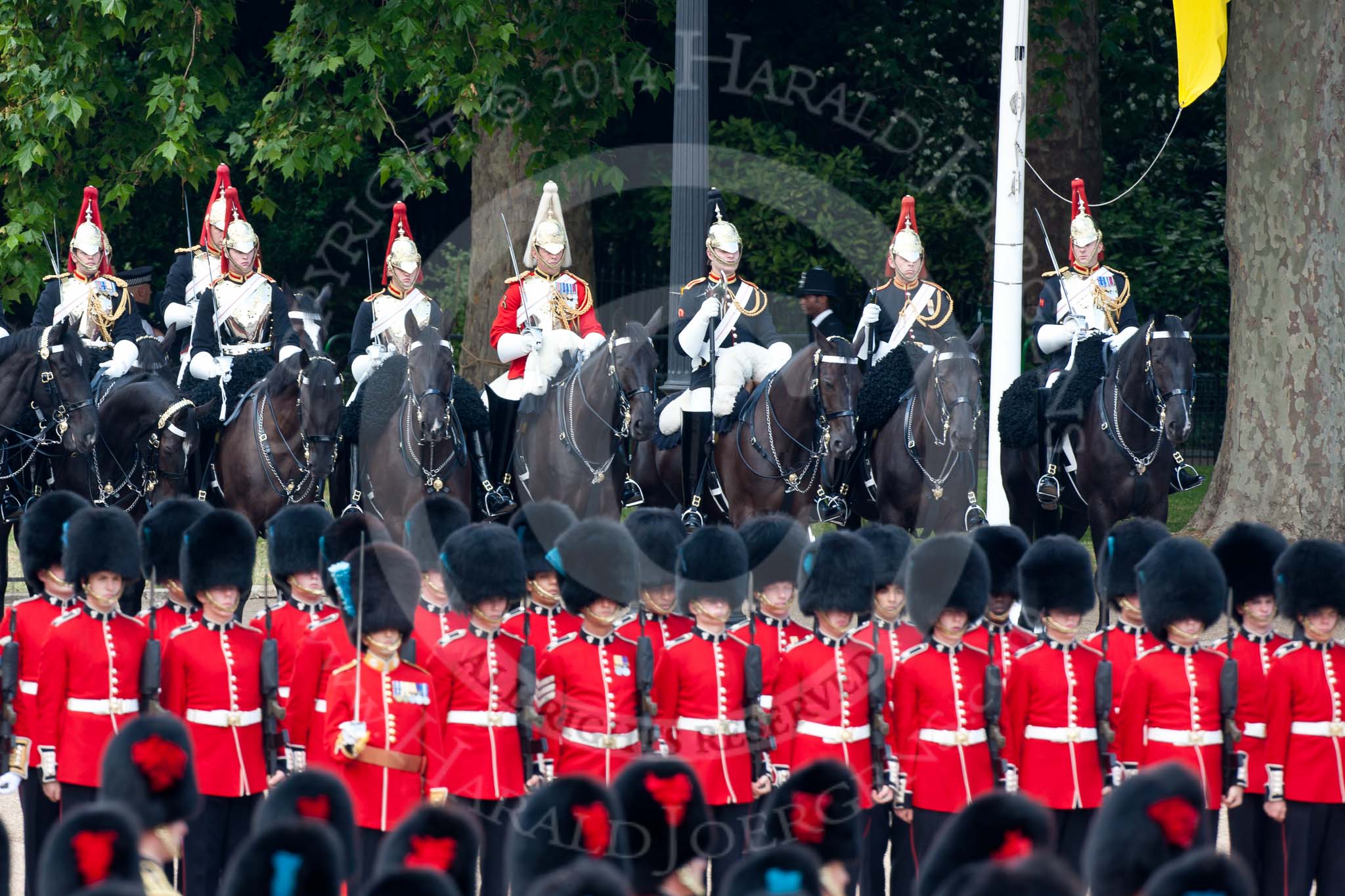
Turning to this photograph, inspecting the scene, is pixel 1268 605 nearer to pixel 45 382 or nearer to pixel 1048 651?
pixel 1048 651

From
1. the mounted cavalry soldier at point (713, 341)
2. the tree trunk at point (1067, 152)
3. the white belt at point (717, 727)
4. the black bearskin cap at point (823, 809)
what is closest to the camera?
the black bearskin cap at point (823, 809)

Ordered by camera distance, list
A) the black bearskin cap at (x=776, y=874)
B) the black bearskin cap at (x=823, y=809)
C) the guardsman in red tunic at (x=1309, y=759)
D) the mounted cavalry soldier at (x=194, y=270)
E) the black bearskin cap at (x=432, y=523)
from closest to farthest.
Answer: the black bearskin cap at (x=776, y=874) < the black bearskin cap at (x=823, y=809) < the guardsman in red tunic at (x=1309, y=759) < the black bearskin cap at (x=432, y=523) < the mounted cavalry soldier at (x=194, y=270)

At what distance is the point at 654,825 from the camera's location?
5621 mm

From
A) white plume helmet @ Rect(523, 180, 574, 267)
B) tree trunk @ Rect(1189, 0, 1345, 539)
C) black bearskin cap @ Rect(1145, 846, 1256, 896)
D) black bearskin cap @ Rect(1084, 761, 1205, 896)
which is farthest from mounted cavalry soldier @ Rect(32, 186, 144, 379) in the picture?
black bearskin cap @ Rect(1145, 846, 1256, 896)

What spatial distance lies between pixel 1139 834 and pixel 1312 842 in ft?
7.22

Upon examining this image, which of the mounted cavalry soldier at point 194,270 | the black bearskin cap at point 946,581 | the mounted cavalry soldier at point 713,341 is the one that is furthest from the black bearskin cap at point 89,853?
the mounted cavalry soldier at point 194,270

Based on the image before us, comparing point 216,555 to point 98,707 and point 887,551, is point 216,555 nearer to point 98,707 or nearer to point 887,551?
point 98,707

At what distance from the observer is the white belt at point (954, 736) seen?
730 centimetres

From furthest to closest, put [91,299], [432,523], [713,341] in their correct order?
[91,299]
[713,341]
[432,523]

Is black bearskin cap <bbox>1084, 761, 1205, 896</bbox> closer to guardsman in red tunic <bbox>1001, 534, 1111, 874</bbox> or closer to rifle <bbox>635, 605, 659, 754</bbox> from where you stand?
guardsman in red tunic <bbox>1001, 534, 1111, 874</bbox>

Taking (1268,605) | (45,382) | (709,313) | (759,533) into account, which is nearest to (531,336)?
(709,313)

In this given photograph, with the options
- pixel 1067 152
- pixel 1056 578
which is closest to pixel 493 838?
pixel 1056 578

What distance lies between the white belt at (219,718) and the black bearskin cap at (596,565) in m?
1.21

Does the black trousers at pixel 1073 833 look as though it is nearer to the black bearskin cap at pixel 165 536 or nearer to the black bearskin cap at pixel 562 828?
the black bearskin cap at pixel 562 828
